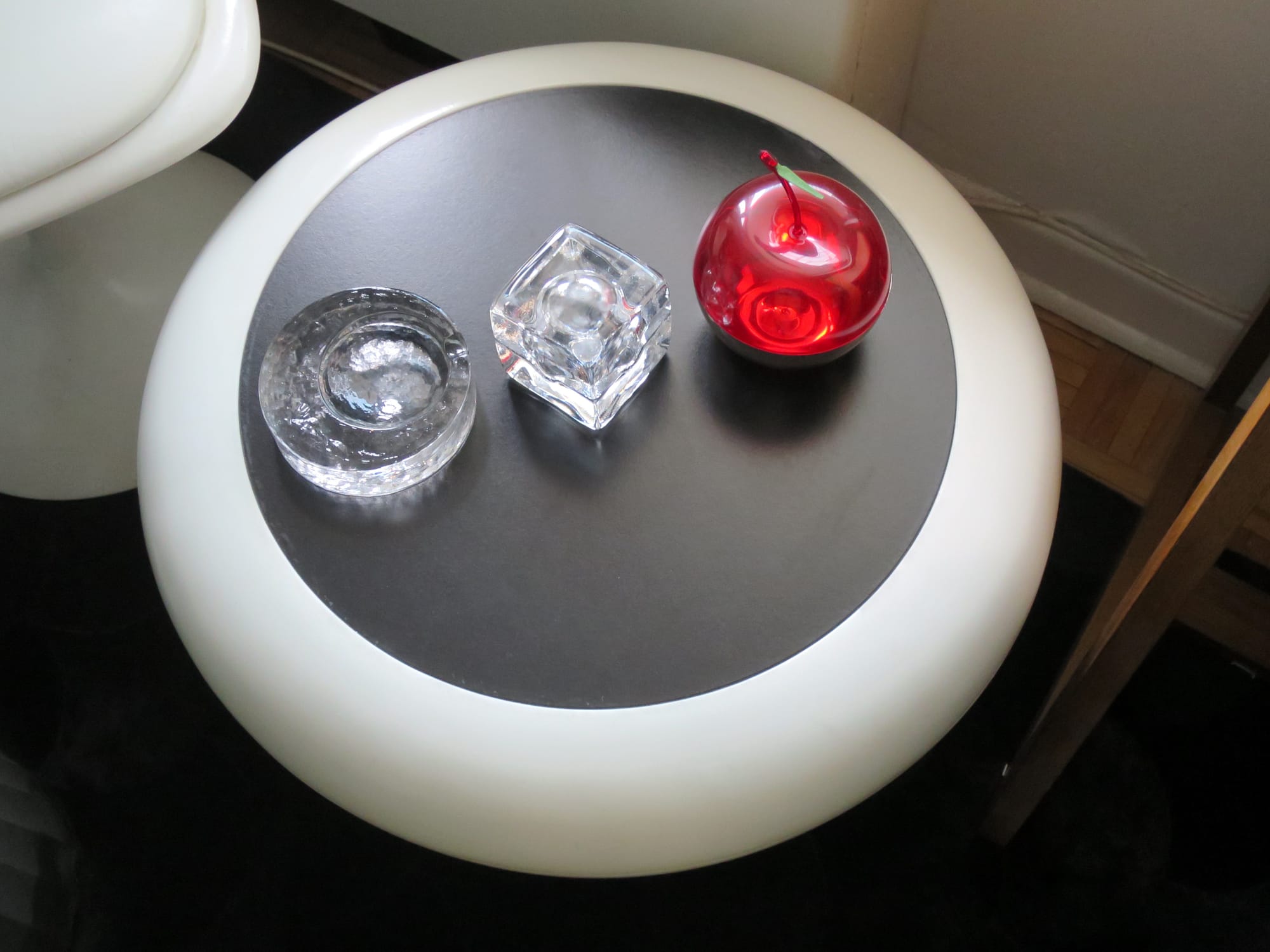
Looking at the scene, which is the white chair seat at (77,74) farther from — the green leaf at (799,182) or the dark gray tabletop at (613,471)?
the green leaf at (799,182)

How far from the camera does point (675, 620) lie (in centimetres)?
58

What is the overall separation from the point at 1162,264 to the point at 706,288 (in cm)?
63

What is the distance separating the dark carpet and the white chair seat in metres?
0.46

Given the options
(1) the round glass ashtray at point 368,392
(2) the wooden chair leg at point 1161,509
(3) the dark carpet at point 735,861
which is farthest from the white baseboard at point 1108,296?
(1) the round glass ashtray at point 368,392

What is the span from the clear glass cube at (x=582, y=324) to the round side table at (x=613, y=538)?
2 centimetres

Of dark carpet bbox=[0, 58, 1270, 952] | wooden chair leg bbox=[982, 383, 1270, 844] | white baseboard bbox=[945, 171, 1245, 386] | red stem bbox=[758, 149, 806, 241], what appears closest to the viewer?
wooden chair leg bbox=[982, 383, 1270, 844]

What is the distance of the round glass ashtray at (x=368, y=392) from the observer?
61cm

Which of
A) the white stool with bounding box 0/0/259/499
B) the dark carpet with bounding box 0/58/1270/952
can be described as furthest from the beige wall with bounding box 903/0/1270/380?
the white stool with bounding box 0/0/259/499

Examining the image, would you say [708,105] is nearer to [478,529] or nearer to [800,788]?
Answer: [478,529]

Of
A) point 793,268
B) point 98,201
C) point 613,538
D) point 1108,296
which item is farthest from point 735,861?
point 98,201

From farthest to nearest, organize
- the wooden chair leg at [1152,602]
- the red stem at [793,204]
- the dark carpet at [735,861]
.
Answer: the dark carpet at [735,861] → the red stem at [793,204] → the wooden chair leg at [1152,602]

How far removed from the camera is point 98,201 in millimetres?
938

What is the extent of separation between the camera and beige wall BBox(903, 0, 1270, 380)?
0.88m

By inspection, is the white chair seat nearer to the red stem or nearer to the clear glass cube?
the clear glass cube
